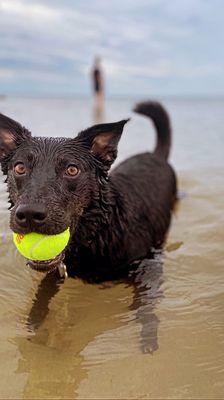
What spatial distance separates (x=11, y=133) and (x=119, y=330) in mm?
1738

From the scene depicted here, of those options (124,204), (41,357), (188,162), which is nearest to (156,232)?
(124,204)

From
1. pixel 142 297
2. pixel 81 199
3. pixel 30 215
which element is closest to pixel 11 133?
pixel 81 199

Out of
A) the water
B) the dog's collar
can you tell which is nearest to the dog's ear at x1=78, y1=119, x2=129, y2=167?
the dog's collar

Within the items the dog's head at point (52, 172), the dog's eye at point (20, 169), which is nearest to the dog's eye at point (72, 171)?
the dog's head at point (52, 172)

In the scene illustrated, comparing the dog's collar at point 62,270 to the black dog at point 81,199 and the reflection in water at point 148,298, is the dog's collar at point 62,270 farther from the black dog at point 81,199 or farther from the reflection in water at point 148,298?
the reflection in water at point 148,298

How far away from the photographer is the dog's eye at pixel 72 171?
11.0 feet

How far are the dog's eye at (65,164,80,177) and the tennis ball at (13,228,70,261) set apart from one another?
52cm

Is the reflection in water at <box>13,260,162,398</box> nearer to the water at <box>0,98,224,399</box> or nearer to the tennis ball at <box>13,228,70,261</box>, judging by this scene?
the water at <box>0,98,224,399</box>

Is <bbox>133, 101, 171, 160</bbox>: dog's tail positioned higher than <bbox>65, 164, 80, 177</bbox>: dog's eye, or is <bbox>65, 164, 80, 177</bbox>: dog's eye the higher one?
<bbox>65, 164, 80, 177</bbox>: dog's eye

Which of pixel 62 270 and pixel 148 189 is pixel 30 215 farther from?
pixel 148 189

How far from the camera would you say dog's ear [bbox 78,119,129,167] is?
3.68 metres

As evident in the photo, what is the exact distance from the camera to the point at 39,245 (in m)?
2.92

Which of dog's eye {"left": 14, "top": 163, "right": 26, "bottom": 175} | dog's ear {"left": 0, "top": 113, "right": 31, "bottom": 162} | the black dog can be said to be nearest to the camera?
the black dog

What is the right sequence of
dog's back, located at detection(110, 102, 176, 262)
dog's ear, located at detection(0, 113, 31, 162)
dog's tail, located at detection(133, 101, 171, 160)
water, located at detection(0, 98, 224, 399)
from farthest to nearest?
dog's tail, located at detection(133, 101, 171, 160) < dog's back, located at detection(110, 102, 176, 262) < dog's ear, located at detection(0, 113, 31, 162) < water, located at detection(0, 98, 224, 399)
